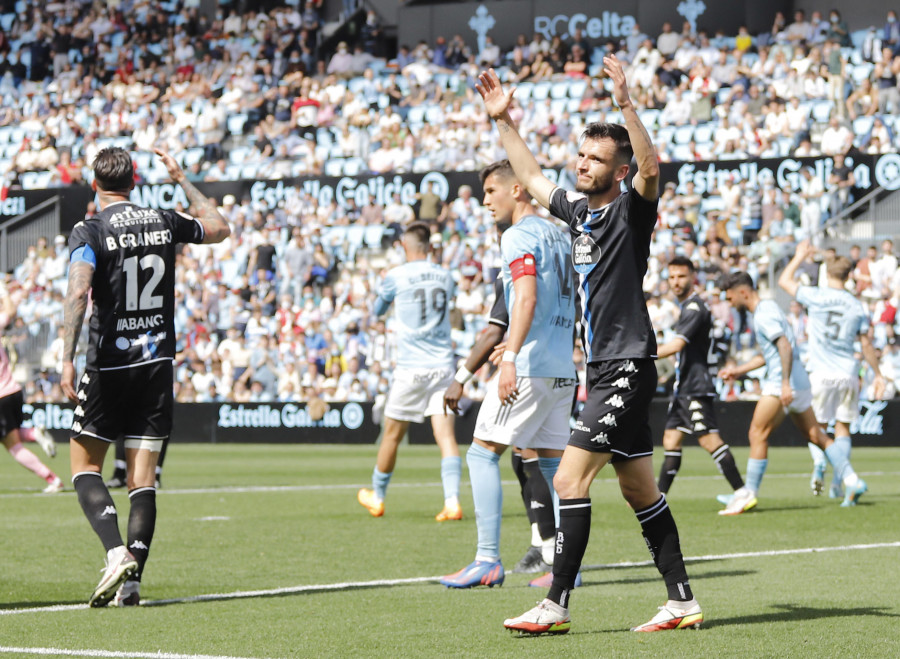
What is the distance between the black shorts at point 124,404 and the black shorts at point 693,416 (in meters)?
6.40

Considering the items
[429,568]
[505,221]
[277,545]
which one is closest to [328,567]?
[429,568]

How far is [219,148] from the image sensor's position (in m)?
35.7

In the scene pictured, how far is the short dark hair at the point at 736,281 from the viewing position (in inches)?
513

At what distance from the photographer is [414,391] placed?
497 inches

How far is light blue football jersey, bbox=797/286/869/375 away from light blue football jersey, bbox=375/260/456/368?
11.7ft

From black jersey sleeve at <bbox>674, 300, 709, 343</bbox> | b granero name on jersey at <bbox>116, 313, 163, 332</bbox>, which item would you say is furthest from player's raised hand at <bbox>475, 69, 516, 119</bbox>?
black jersey sleeve at <bbox>674, 300, 709, 343</bbox>

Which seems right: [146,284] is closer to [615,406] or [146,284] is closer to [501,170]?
[501,170]

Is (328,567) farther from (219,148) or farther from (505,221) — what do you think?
(219,148)

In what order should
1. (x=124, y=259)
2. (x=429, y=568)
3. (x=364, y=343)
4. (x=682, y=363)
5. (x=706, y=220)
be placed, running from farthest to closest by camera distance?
1. (x=364, y=343)
2. (x=706, y=220)
3. (x=682, y=363)
4. (x=429, y=568)
5. (x=124, y=259)

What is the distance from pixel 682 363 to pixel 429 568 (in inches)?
197

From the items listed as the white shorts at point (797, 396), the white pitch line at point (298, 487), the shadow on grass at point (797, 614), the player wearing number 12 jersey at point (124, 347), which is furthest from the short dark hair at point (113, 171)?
the white pitch line at point (298, 487)

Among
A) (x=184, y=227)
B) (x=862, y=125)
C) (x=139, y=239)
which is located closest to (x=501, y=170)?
(x=184, y=227)

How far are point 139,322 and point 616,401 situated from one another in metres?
2.84

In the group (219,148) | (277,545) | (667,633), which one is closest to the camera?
(667,633)
